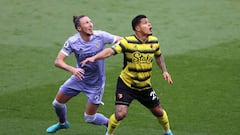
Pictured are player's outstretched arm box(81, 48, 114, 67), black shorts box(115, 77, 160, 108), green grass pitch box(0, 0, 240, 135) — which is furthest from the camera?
green grass pitch box(0, 0, 240, 135)

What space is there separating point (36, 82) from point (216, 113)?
4095 mm

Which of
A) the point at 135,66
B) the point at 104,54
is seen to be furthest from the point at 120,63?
the point at 104,54

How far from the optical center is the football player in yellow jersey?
9117mm

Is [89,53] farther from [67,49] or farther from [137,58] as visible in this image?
[137,58]

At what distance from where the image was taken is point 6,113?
1132 cm

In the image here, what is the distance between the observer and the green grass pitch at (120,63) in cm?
1082

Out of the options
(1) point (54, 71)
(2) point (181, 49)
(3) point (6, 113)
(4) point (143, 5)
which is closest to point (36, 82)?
(1) point (54, 71)

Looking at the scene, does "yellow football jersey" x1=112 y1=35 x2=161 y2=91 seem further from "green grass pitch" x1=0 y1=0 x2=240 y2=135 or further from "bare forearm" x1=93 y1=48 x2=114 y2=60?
"green grass pitch" x1=0 y1=0 x2=240 y2=135

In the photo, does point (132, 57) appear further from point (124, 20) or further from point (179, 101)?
point (124, 20)

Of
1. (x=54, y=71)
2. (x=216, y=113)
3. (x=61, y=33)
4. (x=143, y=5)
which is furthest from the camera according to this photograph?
(x=143, y=5)

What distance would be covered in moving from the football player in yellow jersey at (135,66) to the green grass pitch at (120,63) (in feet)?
3.50

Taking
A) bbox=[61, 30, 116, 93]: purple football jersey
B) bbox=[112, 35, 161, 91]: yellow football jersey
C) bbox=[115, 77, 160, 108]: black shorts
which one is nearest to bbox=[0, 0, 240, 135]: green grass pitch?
bbox=[61, 30, 116, 93]: purple football jersey

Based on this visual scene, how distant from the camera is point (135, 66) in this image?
361 inches

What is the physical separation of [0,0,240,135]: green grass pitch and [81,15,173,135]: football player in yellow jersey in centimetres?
107
